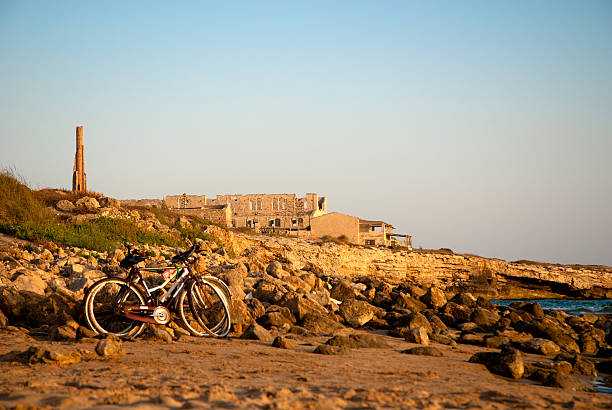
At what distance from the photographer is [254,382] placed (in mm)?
4676

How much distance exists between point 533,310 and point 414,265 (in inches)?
1031

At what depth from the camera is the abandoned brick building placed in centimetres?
5197

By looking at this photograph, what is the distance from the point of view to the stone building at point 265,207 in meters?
57.6

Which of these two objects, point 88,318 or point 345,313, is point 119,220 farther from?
point 88,318

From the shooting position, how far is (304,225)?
55.4 metres

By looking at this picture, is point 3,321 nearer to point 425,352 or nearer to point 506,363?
point 425,352

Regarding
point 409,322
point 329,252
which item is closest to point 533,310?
point 409,322

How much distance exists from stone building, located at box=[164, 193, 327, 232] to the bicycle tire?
1898 inches

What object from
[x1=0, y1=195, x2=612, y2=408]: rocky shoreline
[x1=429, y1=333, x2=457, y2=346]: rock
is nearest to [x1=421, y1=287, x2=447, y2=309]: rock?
[x1=0, y1=195, x2=612, y2=408]: rocky shoreline

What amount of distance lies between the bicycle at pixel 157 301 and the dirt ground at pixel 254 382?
0.50 metres

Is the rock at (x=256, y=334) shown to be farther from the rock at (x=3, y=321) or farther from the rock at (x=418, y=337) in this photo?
the rock at (x=3, y=321)

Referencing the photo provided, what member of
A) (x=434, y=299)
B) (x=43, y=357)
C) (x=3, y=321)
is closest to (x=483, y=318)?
(x=434, y=299)

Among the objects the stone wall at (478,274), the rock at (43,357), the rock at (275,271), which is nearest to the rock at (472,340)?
the rock at (275,271)

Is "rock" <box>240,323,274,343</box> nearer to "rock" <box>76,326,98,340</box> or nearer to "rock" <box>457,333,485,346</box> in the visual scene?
"rock" <box>76,326,98,340</box>
